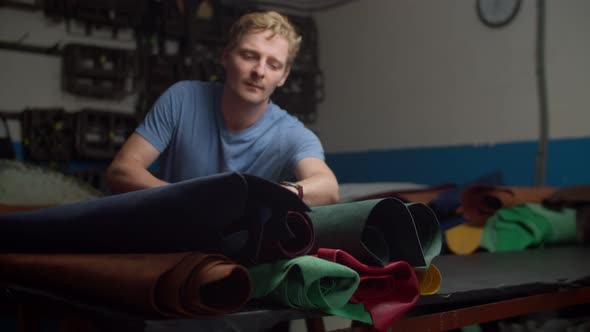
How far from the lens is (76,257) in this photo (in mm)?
692

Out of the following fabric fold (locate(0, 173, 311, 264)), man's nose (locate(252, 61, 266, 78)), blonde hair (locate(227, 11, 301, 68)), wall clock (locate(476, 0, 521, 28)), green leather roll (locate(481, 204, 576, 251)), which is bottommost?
green leather roll (locate(481, 204, 576, 251))

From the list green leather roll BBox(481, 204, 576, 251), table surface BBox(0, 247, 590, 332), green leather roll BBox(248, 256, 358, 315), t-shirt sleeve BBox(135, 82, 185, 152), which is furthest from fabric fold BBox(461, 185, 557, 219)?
green leather roll BBox(248, 256, 358, 315)

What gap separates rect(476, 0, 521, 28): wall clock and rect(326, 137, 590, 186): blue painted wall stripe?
2.48ft

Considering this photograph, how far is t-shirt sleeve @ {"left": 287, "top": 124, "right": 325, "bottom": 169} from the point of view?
159 cm

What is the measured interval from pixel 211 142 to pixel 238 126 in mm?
92

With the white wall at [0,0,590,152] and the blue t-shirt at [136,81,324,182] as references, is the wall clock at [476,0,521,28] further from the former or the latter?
the blue t-shirt at [136,81,324,182]

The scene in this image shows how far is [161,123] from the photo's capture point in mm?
1637

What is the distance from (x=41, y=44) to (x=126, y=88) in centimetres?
65

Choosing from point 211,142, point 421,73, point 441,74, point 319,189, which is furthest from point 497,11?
point 319,189

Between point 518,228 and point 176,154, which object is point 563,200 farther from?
point 176,154

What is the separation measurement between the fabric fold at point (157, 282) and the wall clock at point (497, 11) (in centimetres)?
325

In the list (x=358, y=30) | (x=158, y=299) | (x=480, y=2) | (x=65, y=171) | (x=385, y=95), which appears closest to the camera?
(x=158, y=299)

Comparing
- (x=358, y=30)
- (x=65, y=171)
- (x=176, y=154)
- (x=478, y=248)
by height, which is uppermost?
(x=358, y=30)

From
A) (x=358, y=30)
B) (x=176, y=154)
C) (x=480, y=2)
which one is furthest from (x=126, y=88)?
(x=176, y=154)
